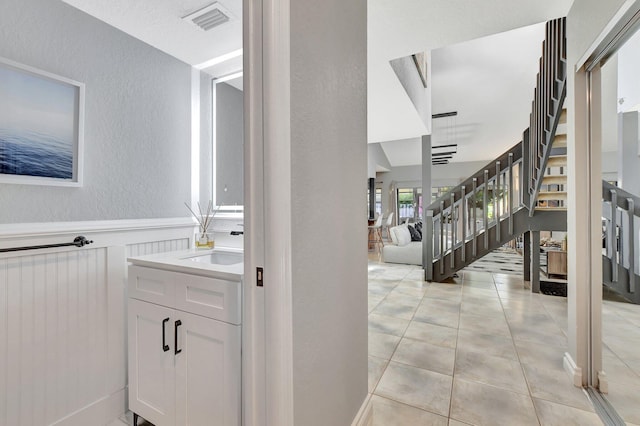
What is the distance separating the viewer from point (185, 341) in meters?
1.28

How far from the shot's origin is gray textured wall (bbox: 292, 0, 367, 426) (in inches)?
37.7

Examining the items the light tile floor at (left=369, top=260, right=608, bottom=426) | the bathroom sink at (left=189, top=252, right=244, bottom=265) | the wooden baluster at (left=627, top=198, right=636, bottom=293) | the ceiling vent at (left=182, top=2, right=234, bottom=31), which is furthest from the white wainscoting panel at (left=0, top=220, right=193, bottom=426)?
the wooden baluster at (left=627, top=198, right=636, bottom=293)

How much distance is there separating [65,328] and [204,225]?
3.07ft

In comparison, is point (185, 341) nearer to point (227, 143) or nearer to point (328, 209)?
point (328, 209)

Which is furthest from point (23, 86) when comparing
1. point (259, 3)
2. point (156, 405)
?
point (156, 405)

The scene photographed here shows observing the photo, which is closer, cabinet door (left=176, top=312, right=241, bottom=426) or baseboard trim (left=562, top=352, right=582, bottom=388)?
cabinet door (left=176, top=312, right=241, bottom=426)

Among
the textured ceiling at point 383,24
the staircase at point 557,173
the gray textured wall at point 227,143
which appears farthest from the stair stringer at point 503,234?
the gray textured wall at point 227,143

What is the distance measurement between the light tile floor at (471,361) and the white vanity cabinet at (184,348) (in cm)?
94

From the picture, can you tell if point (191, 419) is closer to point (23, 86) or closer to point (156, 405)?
point (156, 405)

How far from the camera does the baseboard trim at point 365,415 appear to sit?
4.58 ft

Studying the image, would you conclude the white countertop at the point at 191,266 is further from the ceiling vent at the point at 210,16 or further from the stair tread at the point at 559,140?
the stair tread at the point at 559,140

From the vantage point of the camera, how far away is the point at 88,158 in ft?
5.51

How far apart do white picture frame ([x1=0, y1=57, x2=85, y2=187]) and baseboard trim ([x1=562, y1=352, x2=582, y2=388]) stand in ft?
10.5

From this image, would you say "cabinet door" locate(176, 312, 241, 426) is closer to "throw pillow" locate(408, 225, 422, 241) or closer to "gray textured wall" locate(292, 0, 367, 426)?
"gray textured wall" locate(292, 0, 367, 426)
